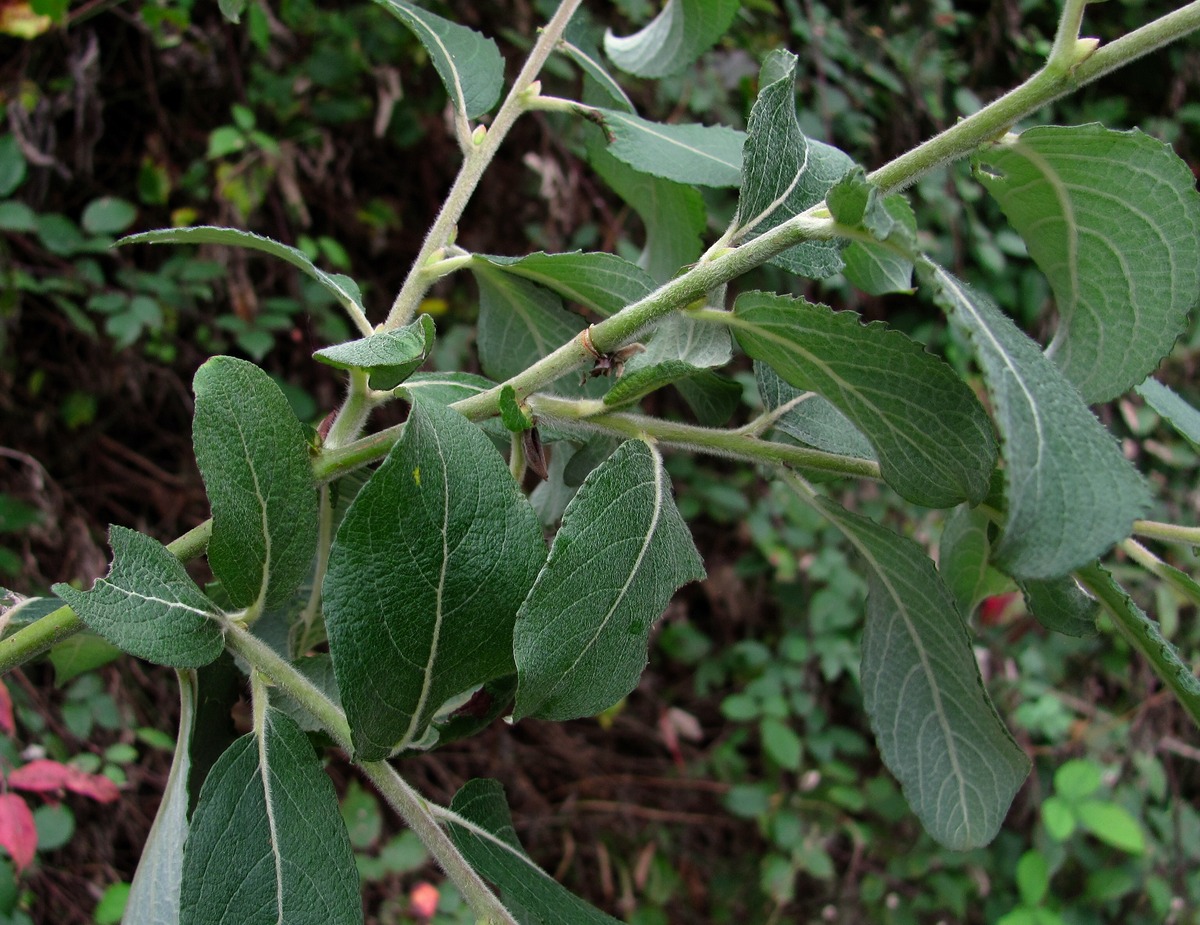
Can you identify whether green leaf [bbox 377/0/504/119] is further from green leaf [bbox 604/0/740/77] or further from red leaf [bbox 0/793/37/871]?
red leaf [bbox 0/793/37/871]

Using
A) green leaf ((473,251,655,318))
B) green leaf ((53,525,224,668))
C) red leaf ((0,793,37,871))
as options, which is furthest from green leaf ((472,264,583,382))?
red leaf ((0,793,37,871))

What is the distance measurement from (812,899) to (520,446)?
2.21m

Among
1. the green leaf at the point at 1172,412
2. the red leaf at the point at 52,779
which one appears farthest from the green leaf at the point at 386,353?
the red leaf at the point at 52,779

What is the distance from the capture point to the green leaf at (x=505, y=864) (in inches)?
19.9

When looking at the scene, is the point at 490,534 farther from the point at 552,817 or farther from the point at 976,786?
the point at 552,817

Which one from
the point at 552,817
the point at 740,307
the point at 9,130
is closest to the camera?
the point at 740,307

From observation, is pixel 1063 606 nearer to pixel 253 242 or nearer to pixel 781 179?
pixel 781 179

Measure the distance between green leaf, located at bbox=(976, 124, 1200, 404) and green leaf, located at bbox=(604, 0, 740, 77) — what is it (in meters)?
0.36

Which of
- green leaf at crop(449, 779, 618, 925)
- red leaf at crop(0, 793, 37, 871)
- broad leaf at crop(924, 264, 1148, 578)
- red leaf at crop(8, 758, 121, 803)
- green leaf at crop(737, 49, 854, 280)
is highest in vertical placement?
green leaf at crop(737, 49, 854, 280)

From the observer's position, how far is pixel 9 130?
5.34ft

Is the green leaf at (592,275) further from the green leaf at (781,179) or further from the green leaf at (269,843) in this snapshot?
the green leaf at (269,843)

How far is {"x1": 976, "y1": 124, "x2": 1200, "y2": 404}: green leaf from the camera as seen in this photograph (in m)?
0.45

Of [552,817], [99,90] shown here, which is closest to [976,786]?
[552,817]

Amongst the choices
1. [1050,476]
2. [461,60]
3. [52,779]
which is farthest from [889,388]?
[52,779]
